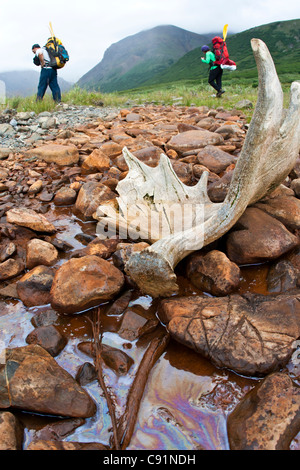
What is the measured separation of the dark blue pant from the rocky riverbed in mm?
7012

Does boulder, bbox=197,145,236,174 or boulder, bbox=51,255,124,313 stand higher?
boulder, bbox=197,145,236,174

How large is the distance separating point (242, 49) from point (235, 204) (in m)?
121

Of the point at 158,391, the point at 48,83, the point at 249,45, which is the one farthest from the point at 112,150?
the point at 249,45

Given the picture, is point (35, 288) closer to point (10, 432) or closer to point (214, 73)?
point (10, 432)

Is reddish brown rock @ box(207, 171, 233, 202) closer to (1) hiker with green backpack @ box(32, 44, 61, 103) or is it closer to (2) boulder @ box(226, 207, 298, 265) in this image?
(2) boulder @ box(226, 207, 298, 265)

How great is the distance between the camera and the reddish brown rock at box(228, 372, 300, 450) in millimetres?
1368

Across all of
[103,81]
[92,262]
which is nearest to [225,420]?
[92,262]

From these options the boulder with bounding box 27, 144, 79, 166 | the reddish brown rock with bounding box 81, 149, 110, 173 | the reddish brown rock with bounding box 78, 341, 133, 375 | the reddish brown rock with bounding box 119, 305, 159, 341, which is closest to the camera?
the reddish brown rock with bounding box 78, 341, 133, 375

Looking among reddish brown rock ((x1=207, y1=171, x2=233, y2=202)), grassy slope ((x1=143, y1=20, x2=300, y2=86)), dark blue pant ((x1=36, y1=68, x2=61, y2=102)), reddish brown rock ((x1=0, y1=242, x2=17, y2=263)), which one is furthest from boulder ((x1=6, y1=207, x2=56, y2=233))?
grassy slope ((x1=143, y1=20, x2=300, y2=86))

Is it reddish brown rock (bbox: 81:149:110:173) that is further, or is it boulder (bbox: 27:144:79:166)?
boulder (bbox: 27:144:79:166)

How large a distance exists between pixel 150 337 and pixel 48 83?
9394 millimetres

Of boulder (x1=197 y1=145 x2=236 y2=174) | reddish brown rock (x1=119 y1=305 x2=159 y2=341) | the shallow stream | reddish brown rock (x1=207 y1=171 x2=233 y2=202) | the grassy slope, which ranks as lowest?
the shallow stream

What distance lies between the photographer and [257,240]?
2461 mm

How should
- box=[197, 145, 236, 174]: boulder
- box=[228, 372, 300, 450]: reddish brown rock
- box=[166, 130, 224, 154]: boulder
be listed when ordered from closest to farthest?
box=[228, 372, 300, 450]: reddish brown rock
box=[197, 145, 236, 174]: boulder
box=[166, 130, 224, 154]: boulder
